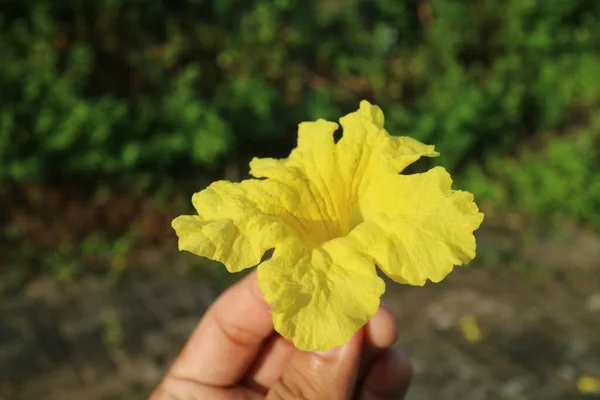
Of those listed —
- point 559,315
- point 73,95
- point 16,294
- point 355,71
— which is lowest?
point 16,294

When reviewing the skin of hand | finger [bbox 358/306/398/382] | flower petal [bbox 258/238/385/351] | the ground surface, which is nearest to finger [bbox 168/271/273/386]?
the skin of hand

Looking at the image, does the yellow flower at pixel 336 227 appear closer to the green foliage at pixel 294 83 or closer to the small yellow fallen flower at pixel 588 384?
the small yellow fallen flower at pixel 588 384

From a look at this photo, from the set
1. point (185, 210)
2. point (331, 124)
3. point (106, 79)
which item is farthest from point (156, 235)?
point (331, 124)

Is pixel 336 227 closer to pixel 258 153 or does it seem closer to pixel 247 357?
pixel 247 357

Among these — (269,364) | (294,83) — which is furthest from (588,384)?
(294,83)

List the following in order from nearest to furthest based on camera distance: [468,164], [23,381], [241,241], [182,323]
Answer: [241,241]
[23,381]
[182,323]
[468,164]

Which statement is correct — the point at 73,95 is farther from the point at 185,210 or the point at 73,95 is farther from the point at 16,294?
the point at 16,294

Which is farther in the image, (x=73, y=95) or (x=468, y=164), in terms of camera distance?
(x=468, y=164)

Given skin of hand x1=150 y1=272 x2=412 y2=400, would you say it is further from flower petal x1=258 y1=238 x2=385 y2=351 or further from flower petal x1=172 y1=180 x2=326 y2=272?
flower petal x1=258 y1=238 x2=385 y2=351
